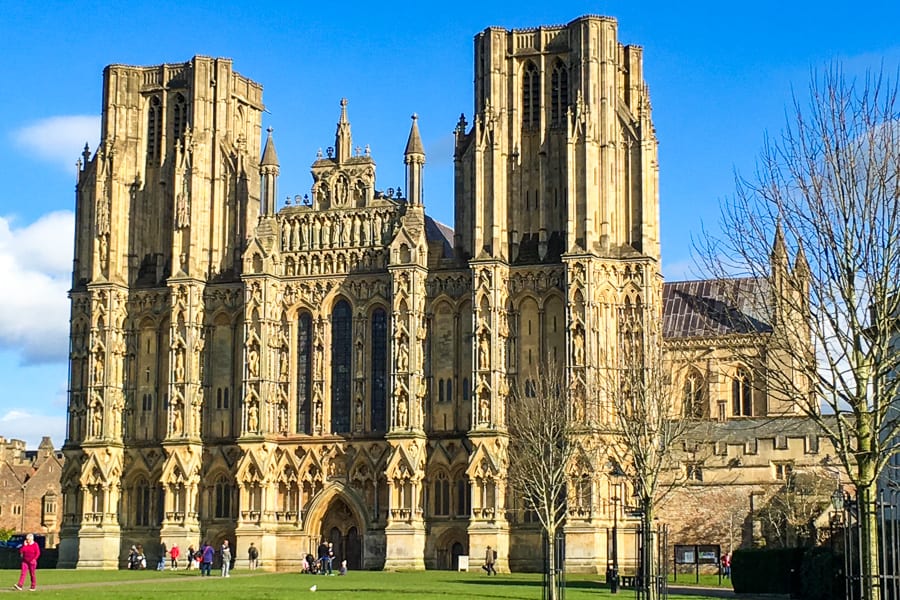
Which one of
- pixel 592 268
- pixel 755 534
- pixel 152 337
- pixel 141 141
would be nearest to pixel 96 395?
pixel 152 337

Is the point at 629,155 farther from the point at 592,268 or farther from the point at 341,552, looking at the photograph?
the point at 341,552

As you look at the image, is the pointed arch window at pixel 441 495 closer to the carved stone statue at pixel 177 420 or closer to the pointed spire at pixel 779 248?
the carved stone statue at pixel 177 420

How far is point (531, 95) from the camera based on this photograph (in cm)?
7956

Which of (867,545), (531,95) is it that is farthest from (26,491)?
(867,545)

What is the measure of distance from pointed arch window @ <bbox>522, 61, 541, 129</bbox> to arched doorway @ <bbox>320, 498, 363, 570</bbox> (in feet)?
72.9

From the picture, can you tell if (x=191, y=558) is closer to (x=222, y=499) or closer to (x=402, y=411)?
(x=222, y=499)

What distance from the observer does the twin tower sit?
7481 cm

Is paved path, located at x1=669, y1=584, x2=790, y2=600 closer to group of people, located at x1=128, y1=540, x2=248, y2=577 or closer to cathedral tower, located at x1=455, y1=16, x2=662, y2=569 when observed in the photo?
Answer: cathedral tower, located at x1=455, y1=16, x2=662, y2=569

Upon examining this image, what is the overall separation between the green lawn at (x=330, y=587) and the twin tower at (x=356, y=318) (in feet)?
28.0

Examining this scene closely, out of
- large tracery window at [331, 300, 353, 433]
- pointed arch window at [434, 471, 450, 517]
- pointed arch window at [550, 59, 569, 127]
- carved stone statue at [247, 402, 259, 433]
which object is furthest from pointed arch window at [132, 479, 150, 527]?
pointed arch window at [550, 59, 569, 127]

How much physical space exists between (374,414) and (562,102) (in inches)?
745

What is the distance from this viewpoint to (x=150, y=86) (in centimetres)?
8612

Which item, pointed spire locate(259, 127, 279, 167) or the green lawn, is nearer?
the green lawn

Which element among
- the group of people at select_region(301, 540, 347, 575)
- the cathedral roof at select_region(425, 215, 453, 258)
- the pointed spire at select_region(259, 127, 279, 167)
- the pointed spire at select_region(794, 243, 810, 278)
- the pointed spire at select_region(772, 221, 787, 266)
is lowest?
the group of people at select_region(301, 540, 347, 575)
